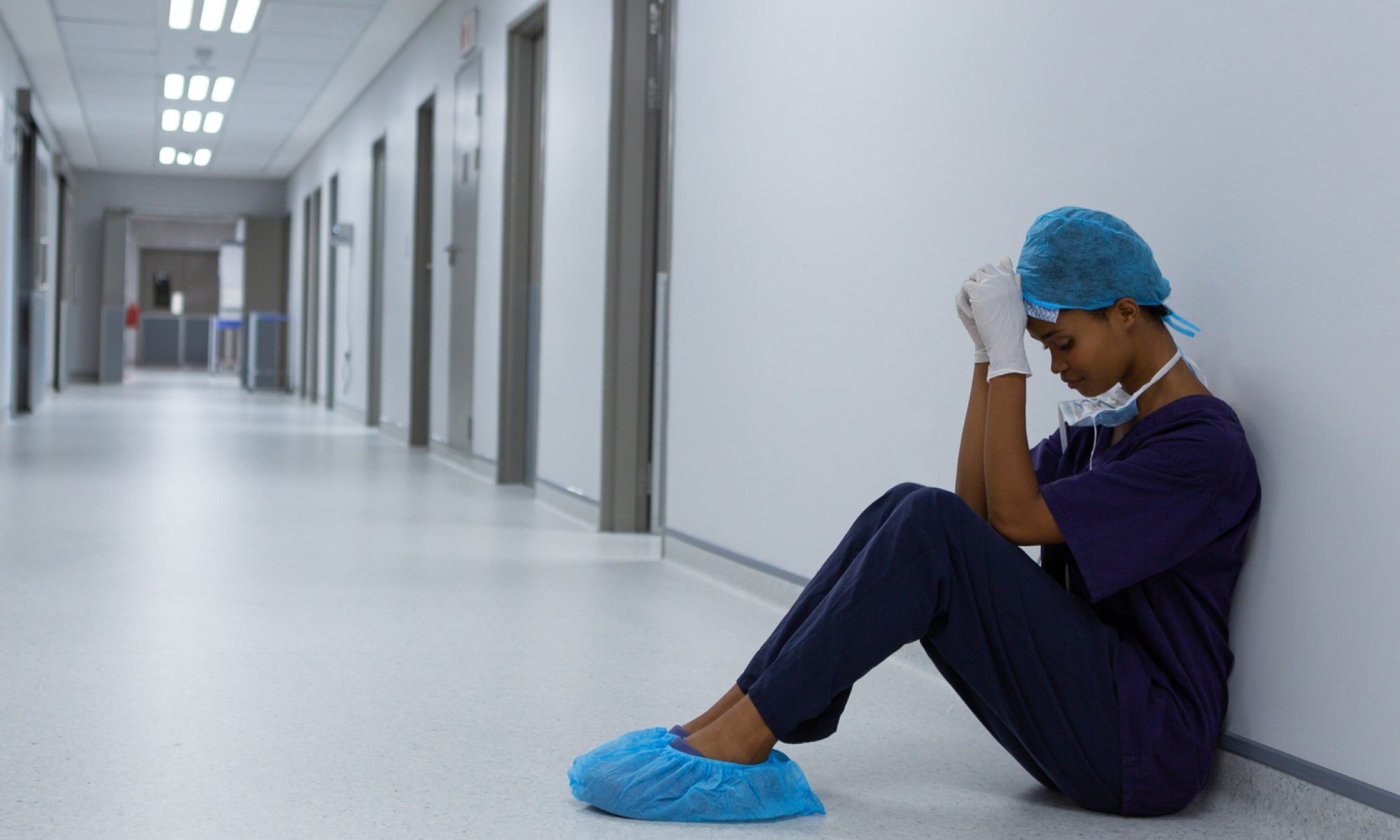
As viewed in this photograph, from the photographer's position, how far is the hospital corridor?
1.59m

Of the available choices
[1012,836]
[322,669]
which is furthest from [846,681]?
[322,669]

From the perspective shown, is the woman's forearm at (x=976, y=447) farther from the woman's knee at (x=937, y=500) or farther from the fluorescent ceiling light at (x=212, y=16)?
the fluorescent ceiling light at (x=212, y=16)

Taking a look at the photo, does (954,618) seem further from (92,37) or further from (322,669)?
(92,37)

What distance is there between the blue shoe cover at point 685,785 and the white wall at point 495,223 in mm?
3139

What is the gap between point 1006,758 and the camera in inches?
80.0

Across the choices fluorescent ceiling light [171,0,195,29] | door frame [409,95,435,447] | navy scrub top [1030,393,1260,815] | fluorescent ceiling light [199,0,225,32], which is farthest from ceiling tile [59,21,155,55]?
navy scrub top [1030,393,1260,815]

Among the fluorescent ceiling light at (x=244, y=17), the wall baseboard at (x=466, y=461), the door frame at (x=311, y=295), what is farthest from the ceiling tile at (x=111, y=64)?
the wall baseboard at (x=466, y=461)

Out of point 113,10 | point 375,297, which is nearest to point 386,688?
point 113,10

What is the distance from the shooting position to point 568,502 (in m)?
5.14

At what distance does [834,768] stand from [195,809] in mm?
860

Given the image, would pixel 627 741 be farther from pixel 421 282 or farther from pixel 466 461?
pixel 421 282

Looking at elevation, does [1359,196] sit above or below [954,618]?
above

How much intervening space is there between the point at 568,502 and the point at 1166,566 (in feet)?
12.2

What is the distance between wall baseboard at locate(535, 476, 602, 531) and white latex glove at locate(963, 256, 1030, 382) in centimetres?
310
